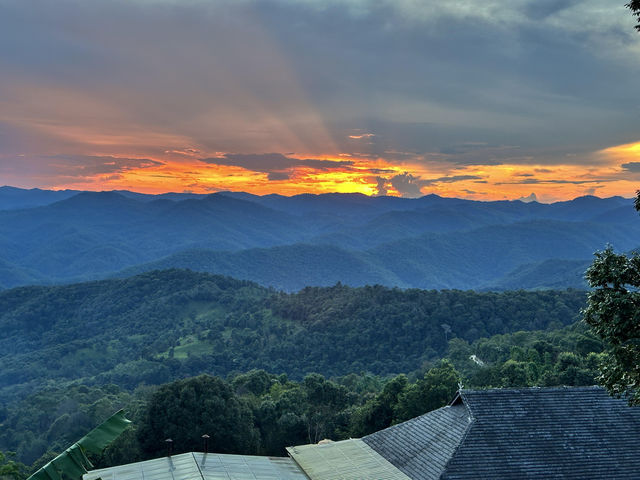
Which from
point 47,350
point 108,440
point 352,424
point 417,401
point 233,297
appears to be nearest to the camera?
point 108,440

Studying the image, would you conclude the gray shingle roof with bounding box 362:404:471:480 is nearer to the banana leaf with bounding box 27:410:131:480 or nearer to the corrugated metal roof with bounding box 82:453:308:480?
the corrugated metal roof with bounding box 82:453:308:480

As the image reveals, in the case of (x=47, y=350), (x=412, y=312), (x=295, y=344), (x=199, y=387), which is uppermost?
(x=199, y=387)

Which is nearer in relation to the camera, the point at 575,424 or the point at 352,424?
the point at 575,424

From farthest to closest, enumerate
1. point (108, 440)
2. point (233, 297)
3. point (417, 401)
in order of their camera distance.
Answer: point (233, 297) < point (417, 401) < point (108, 440)

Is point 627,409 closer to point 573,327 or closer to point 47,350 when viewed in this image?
point 573,327

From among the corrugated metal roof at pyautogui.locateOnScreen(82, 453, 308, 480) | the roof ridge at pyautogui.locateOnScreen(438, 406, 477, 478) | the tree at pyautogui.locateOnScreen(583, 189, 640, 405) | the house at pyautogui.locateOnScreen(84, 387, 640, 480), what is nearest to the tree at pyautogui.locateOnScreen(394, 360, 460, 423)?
the house at pyautogui.locateOnScreen(84, 387, 640, 480)

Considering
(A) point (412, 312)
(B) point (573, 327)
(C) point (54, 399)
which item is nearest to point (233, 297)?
(A) point (412, 312)

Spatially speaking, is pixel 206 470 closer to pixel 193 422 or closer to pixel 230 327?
pixel 193 422
